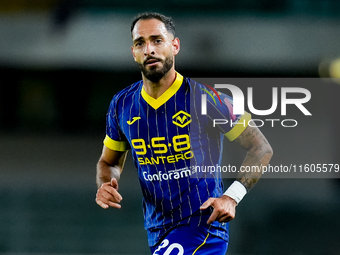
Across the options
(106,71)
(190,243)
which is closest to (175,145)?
(190,243)

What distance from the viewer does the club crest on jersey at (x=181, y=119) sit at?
82.1 inches

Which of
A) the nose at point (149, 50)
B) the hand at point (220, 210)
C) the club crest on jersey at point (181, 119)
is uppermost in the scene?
the nose at point (149, 50)

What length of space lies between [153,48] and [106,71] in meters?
4.96

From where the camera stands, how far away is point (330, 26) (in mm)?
6785

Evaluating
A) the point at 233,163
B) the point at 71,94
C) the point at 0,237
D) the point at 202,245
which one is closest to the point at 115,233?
the point at 0,237

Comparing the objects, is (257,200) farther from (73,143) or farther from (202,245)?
(202,245)

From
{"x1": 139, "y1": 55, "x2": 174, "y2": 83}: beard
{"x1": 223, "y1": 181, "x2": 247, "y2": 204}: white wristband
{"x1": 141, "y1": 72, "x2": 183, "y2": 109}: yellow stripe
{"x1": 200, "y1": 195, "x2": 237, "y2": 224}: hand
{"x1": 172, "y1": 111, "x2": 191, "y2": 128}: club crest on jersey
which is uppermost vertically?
{"x1": 139, "y1": 55, "x2": 174, "y2": 83}: beard

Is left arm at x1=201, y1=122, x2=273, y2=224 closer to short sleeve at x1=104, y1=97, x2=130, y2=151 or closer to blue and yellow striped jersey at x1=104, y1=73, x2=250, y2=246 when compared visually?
blue and yellow striped jersey at x1=104, y1=73, x2=250, y2=246

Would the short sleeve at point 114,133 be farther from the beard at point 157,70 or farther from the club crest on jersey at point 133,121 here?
the beard at point 157,70

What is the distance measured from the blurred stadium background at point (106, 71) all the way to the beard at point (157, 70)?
4282 millimetres

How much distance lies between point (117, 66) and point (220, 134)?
5034mm

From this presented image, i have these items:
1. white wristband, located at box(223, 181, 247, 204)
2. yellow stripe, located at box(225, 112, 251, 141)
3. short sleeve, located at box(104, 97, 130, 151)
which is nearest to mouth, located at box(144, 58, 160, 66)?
short sleeve, located at box(104, 97, 130, 151)

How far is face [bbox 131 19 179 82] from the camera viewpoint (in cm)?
206

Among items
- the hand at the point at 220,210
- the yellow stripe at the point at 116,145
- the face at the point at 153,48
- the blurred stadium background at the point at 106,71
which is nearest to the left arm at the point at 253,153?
the hand at the point at 220,210
